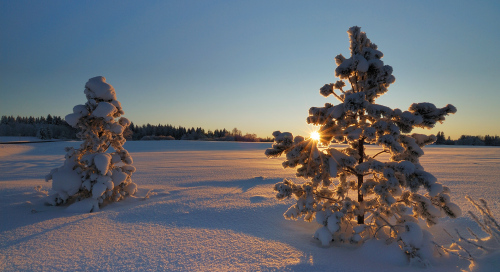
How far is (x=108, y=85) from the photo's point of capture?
6992mm

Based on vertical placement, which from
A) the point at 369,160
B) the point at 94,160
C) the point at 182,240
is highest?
the point at 369,160

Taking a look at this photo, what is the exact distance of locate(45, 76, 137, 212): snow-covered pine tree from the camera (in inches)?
250

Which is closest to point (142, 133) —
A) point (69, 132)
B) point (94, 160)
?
point (69, 132)

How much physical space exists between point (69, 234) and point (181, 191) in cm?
401

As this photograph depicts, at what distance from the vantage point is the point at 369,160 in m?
4.21

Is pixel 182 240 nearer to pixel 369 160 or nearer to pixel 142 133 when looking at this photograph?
pixel 369 160

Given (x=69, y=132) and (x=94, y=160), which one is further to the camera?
(x=69, y=132)

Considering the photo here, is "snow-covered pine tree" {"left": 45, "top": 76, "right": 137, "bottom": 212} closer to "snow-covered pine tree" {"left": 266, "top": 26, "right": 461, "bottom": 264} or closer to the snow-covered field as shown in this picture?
the snow-covered field

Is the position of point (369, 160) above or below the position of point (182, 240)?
above

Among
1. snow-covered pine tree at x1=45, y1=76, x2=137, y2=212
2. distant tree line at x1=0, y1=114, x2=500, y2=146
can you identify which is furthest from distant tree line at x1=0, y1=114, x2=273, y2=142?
snow-covered pine tree at x1=45, y1=76, x2=137, y2=212

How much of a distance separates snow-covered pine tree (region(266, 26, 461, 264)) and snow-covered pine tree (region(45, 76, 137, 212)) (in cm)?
469

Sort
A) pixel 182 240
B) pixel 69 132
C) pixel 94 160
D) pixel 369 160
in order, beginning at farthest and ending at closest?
pixel 69 132
pixel 94 160
pixel 182 240
pixel 369 160

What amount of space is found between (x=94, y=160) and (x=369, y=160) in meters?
6.17

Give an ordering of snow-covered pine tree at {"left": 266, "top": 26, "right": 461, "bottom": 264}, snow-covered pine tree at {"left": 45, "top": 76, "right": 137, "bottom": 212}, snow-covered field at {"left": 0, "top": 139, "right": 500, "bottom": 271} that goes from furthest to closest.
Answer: snow-covered pine tree at {"left": 45, "top": 76, "right": 137, "bottom": 212} < snow-covered pine tree at {"left": 266, "top": 26, "right": 461, "bottom": 264} < snow-covered field at {"left": 0, "top": 139, "right": 500, "bottom": 271}
